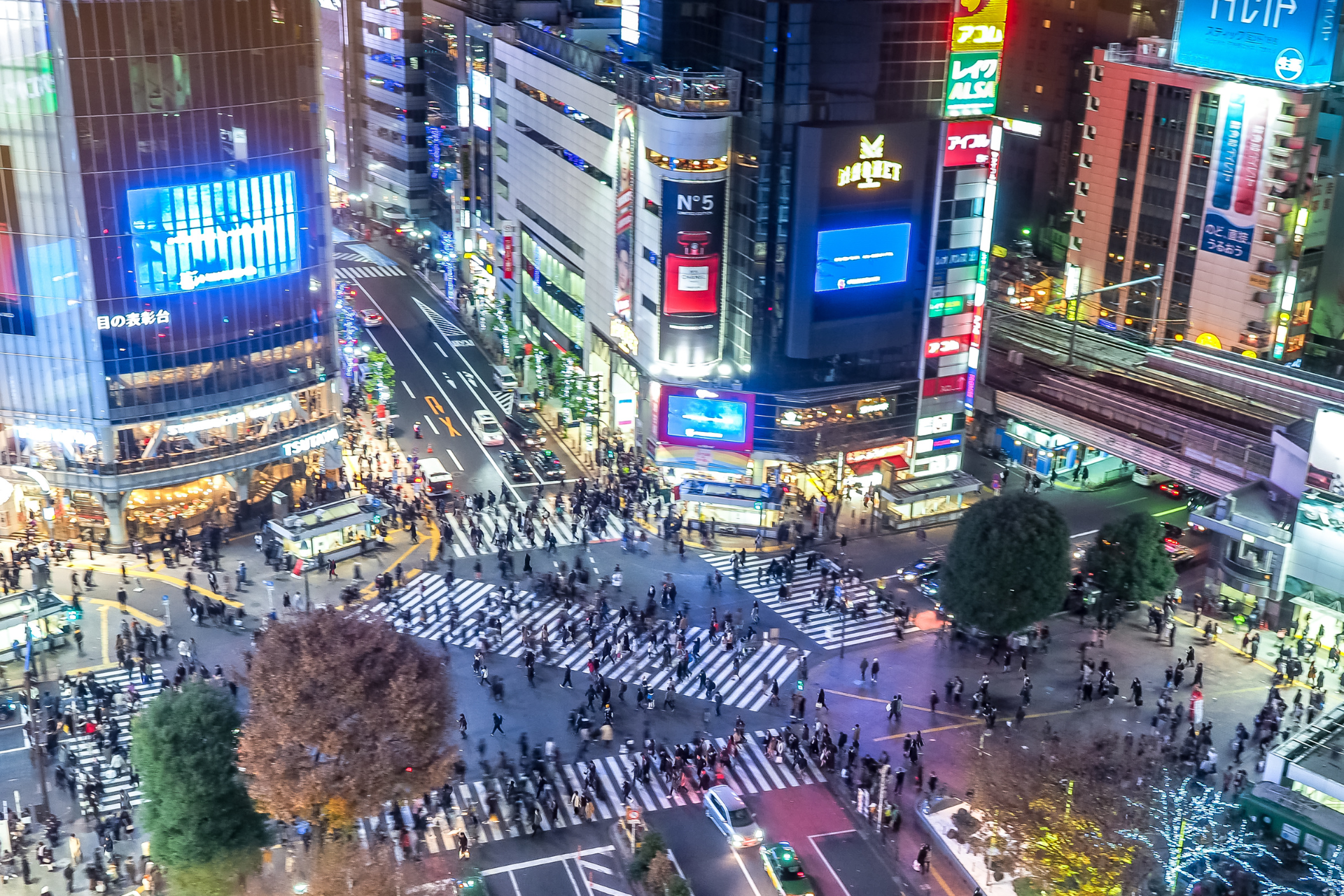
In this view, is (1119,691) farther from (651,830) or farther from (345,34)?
(345,34)

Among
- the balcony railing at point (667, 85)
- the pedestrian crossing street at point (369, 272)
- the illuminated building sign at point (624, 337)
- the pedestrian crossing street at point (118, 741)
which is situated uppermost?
the balcony railing at point (667, 85)

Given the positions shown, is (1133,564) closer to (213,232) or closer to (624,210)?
(624,210)

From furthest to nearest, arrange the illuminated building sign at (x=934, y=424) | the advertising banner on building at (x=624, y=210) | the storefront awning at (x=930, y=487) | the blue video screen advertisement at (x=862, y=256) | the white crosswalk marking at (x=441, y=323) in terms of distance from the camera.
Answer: the white crosswalk marking at (x=441, y=323)
the illuminated building sign at (x=934, y=424)
the advertising banner on building at (x=624, y=210)
the storefront awning at (x=930, y=487)
the blue video screen advertisement at (x=862, y=256)

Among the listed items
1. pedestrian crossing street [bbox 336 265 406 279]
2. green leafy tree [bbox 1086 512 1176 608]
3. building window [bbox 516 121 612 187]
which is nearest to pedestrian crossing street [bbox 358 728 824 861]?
green leafy tree [bbox 1086 512 1176 608]

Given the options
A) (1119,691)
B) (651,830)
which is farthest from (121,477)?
(1119,691)

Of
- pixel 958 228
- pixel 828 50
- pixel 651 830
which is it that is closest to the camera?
pixel 651 830

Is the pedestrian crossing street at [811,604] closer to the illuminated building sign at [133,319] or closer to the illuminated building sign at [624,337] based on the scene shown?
the illuminated building sign at [624,337]

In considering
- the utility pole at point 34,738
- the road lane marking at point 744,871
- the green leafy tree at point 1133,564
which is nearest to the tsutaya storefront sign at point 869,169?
the green leafy tree at point 1133,564
